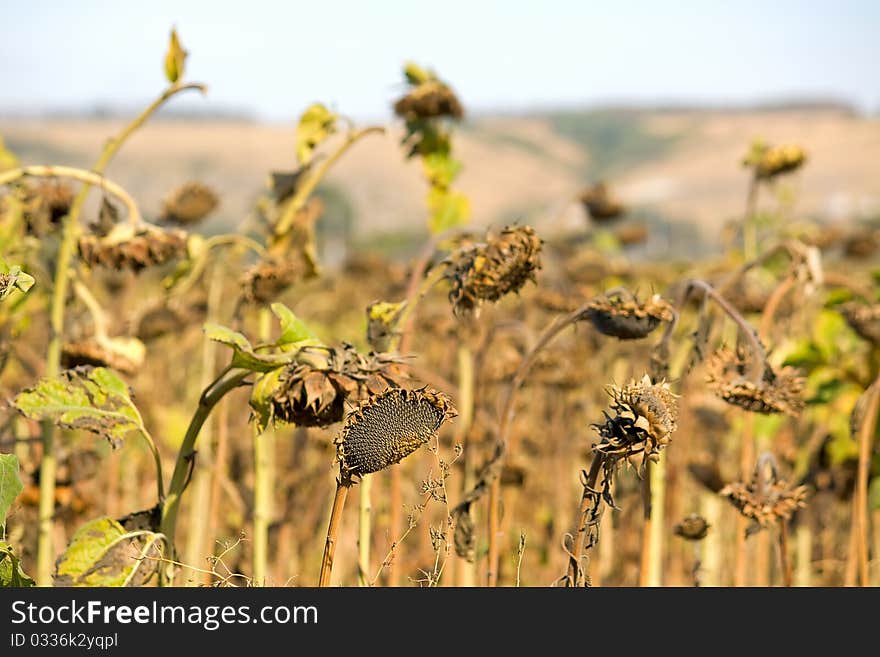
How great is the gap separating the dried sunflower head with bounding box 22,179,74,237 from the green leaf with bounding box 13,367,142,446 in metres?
0.90

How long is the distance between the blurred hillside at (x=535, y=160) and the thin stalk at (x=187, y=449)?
70310 mm

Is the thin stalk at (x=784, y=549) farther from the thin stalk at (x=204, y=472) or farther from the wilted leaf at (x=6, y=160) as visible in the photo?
the wilted leaf at (x=6, y=160)

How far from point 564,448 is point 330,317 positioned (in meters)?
3.13

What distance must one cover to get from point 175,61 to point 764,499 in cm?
149

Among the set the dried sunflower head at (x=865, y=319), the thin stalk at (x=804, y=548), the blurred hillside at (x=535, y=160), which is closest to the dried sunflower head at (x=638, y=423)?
the dried sunflower head at (x=865, y=319)

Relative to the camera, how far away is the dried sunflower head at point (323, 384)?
57.7 inches

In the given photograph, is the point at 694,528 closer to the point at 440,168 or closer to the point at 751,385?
the point at 751,385

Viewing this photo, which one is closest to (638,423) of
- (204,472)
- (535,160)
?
(204,472)

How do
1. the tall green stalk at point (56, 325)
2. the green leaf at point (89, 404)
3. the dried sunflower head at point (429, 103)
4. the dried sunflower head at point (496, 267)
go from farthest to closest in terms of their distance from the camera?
the dried sunflower head at point (429, 103) < the tall green stalk at point (56, 325) < the dried sunflower head at point (496, 267) < the green leaf at point (89, 404)

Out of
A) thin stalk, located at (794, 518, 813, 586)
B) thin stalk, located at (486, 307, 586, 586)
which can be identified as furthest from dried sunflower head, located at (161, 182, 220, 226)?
thin stalk, located at (794, 518, 813, 586)

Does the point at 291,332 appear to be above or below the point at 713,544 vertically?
below

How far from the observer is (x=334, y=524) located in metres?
1.55
